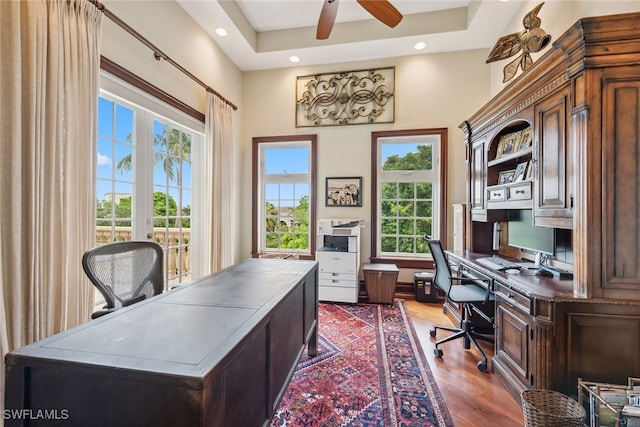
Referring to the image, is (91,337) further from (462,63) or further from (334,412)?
(462,63)

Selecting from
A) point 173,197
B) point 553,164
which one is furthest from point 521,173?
Result: point 173,197

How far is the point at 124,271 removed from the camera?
1695mm

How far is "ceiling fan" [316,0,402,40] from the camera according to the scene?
207 cm

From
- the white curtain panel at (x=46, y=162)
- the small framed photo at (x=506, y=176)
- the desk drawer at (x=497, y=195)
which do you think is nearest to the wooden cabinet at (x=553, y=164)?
the desk drawer at (x=497, y=195)

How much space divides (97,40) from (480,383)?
12.0ft

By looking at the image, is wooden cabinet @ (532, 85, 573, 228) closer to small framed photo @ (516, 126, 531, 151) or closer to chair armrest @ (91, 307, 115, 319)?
small framed photo @ (516, 126, 531, 151)

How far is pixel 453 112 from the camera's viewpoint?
156 inches

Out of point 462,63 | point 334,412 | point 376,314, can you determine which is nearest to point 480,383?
point 334,412

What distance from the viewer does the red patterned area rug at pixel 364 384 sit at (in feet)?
5.52

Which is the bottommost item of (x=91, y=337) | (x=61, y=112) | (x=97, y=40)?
(x=91, y=337)

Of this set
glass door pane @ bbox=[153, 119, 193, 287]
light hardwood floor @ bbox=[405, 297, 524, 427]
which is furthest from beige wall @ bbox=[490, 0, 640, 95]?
glass door pane @ bbox=[153, 119, 193, 287]

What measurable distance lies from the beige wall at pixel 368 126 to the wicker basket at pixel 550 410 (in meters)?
2.57

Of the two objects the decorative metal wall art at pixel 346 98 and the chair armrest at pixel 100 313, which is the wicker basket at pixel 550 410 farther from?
the decorative metal wall art at pixel 346 98

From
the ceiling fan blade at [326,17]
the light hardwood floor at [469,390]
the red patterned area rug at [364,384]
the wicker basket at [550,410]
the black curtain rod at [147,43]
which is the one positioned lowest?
the light hardwood floor at [469,390]
